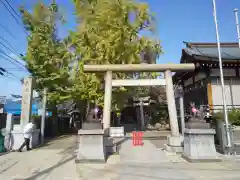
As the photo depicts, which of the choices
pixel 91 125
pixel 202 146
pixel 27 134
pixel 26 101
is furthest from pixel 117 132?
pixel 202 146

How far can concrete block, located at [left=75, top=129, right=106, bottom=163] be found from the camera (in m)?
8.11

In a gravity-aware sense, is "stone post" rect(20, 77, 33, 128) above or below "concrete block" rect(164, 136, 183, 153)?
above

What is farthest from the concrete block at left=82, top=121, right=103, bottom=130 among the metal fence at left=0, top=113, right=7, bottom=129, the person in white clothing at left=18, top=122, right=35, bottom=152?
the metal fence at left=0, top=113, right=7, bottom=129

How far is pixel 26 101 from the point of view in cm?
1273

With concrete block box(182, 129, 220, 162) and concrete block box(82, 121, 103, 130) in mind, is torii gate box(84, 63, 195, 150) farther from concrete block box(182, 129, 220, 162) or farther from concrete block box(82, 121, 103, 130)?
concrete block box(182, 129, 220, 162)

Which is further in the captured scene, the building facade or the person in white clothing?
the building facade

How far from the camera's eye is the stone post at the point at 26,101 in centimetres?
1233

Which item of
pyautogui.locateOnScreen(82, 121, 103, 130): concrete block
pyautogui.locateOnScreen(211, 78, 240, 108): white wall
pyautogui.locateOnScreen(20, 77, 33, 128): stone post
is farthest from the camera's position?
pyautogui.locateOnScreen(211, 78, 240, 108): white wall

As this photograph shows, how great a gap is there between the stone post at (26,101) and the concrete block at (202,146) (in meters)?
8.90

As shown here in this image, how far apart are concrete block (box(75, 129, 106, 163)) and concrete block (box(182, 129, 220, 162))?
3.38 meters

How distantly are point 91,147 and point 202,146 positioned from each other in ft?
13.8

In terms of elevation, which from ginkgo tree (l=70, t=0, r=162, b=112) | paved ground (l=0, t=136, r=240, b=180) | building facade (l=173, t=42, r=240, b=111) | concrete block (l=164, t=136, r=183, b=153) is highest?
ginkgo tree (l=70, t=0, r=162, b=112)

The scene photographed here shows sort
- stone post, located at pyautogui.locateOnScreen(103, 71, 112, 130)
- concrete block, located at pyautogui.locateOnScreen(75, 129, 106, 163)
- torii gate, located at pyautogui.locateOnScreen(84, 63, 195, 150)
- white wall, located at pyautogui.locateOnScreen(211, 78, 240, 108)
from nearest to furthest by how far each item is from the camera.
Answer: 1. concrete block, located at pyautogui.locateOnScreen(75, 129, 106, 163)
2. stone post, located at pyautogui.locateOnScreen(103, 71, 112, 130)
3. torii gate, located at pyautogui.locateOnScreen(84, 63, 195, 150)
4. white wall, located at pyautogui.locateOnScreen(211, 78, 240, 108)

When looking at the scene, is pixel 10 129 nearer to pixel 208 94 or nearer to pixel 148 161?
pixel 148 161
